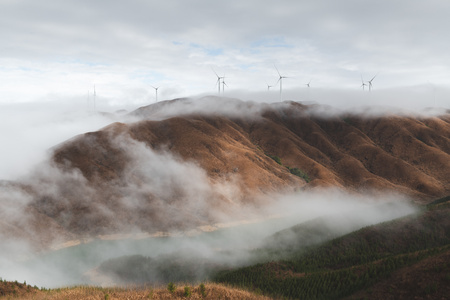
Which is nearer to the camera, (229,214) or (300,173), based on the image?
(229,214)

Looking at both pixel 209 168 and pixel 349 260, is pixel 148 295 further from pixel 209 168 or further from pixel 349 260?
pixel 209 168

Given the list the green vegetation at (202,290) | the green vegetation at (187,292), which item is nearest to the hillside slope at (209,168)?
the green vegetation at (202,290)

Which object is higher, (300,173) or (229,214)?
(300,173)

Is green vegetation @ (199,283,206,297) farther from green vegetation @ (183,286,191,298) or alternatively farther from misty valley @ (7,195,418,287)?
misty valley @ (7,195,418,287)

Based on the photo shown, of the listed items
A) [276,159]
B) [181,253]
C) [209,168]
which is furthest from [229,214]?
[276,159]

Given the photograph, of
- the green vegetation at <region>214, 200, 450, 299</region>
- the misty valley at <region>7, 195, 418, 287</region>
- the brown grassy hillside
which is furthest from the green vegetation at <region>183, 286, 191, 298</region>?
the misty valley at <region>7, 195, 418, 287</region>

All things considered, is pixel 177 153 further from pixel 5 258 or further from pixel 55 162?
pixel 5 258

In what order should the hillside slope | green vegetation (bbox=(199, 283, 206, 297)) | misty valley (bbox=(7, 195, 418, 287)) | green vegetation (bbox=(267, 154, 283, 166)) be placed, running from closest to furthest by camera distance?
1. green vegetation (bbox=(199, 283, 206, 297))
2. misty valley (bbox=(7, 195, 418, 287))
3. the hillside slope
4. green vegetation (bbox=(267, 154, 283, 166))

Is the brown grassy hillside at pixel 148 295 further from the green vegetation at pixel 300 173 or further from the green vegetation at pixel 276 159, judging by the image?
the green vegetation at pixel 276 159

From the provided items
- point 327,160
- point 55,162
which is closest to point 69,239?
point 55,162
